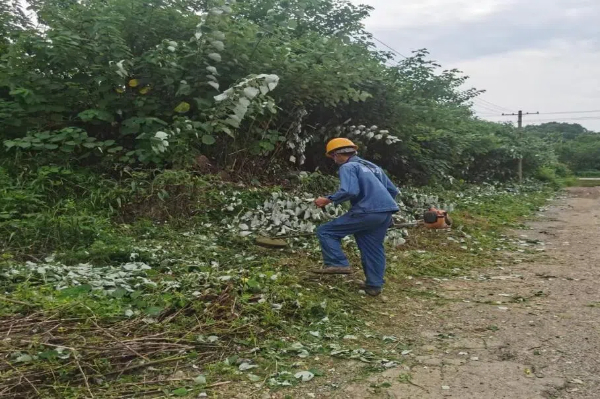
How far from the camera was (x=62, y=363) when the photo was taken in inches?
138

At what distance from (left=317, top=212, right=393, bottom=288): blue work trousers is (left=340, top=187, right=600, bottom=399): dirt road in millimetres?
564

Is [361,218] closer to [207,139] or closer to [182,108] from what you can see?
[207,139]

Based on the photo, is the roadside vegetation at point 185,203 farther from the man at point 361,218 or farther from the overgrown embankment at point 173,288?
the man at point 361,218

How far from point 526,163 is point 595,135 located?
3308cm

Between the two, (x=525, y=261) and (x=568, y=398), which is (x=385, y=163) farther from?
(x=568, y=398)

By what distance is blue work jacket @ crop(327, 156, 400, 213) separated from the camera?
5.54 meters

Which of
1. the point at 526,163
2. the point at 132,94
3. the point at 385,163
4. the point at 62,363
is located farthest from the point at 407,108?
the point at 526,163

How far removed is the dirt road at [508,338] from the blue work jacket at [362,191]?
107cm

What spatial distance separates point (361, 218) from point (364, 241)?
0.29 m

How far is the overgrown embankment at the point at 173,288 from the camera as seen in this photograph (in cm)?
Answer: 361

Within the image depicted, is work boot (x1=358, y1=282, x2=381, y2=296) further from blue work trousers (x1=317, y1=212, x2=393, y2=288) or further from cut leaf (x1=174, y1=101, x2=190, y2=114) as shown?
cut leaf (x1=174, y1=101, x2=190, y2=114)

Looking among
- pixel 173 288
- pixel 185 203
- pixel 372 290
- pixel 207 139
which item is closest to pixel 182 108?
pixel 207 139

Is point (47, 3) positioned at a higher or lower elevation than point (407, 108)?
higher

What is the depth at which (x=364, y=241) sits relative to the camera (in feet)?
19.0
